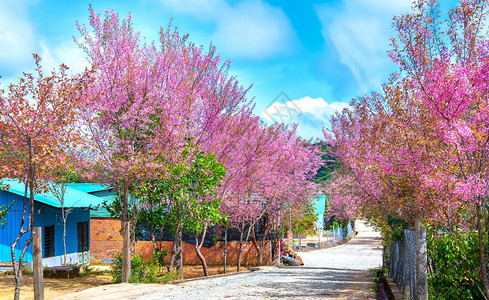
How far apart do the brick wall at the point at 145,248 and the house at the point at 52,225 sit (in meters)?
1.01

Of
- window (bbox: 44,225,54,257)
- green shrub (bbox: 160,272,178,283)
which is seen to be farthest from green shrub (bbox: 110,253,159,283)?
window (bbox: 44,225,54,257)

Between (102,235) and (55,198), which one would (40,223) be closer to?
(55,198)

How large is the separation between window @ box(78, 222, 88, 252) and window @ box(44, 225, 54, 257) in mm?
2618

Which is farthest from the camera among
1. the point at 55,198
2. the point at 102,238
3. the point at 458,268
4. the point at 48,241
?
the point at 102,238

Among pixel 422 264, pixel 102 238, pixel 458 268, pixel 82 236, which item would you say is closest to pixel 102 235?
pixel 102 238

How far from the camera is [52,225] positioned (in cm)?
2123

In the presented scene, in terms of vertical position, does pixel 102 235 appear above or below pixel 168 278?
above

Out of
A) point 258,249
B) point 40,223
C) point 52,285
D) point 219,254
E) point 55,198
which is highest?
point 55,198

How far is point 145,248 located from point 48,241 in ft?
20.2

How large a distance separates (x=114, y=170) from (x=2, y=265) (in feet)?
26.3

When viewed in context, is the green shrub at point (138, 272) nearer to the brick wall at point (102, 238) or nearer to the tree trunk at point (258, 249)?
the tree trunk at point (258, 249)

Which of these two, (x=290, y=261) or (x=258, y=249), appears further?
(x=290, y=261)

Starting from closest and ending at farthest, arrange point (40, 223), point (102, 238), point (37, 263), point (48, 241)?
1. point (37, 263)
2. point (40, 223)
3. point (48, 241)
4. point (102, 238)

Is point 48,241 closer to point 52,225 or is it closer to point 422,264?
point 52,225
